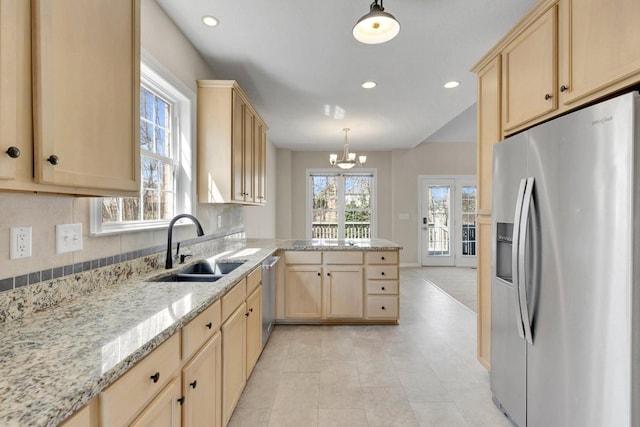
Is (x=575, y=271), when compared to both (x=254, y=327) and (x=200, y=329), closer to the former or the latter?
(x=200, y=329)

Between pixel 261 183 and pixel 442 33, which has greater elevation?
pixel 442 33

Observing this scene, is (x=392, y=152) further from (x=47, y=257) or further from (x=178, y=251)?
(x=47, y=257)

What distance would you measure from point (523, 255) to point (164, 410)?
1.67m

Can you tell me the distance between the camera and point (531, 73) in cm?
174

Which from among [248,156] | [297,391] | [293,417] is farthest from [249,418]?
[248,156]

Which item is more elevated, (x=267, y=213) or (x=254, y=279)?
(x=267, y=213)

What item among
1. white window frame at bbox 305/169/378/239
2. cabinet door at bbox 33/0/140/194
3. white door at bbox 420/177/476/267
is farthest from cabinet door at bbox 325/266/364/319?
white door at bbox 420/177/476/267

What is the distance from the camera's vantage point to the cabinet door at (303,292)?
10.9 ft

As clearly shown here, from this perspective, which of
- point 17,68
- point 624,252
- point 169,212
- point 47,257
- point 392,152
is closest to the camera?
point 17,68

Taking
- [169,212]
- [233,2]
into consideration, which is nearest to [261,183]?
[169,212]

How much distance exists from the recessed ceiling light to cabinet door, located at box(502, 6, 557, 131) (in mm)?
2009

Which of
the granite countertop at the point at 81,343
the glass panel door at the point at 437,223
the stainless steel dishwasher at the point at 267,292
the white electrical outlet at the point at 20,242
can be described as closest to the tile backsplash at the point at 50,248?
the white electrical outlet at the point at 20,242

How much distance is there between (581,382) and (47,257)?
2227 mm

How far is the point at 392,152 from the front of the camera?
6949mm
